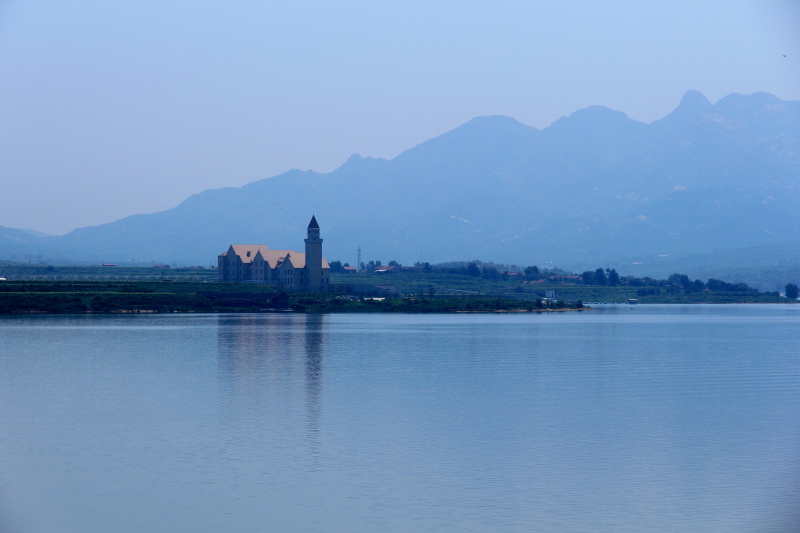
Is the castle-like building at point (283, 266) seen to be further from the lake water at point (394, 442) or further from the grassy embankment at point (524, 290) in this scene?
the lake water at point (394, 442)

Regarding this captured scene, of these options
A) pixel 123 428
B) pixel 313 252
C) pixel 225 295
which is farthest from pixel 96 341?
pixel 313 252

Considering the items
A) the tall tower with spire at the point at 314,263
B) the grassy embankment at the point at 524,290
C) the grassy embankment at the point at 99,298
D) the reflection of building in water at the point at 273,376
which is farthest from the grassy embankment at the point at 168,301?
the grassy embankment at the point at 524,290

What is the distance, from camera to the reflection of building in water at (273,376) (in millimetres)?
30328

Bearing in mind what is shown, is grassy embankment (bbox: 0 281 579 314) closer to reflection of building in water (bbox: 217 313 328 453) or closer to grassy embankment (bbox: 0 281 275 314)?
grassy embankment (bbox: 0 281 275 314)

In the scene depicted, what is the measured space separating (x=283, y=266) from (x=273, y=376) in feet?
304

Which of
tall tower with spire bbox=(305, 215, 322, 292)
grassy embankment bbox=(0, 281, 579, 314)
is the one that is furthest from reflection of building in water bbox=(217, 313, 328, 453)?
tall tower with spire bbox=(305, 215, 322, 292)

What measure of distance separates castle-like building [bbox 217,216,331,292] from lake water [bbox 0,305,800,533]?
78.4 m

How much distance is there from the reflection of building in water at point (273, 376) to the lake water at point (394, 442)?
21 cm

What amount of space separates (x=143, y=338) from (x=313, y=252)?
66.6 meters

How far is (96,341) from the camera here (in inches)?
2411

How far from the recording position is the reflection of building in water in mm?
30328

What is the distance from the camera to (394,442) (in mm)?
25781

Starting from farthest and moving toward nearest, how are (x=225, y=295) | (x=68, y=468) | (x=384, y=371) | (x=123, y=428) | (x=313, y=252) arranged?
(x=313, y=252) → (x=225, y=295) → (x=384, y=371) → (x=123, y=428) → (x=68, y=468)

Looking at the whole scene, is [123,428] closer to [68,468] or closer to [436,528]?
[68,468]
